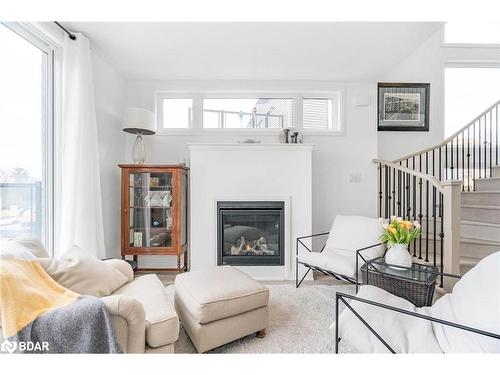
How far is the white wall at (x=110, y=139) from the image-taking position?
277cm

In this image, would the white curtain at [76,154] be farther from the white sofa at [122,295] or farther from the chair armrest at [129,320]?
the chair armrest at [129,320]

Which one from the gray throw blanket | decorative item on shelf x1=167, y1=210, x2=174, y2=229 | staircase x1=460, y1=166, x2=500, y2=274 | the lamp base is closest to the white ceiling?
the lamp base

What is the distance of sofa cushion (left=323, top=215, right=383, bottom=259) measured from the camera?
2533 millimetres

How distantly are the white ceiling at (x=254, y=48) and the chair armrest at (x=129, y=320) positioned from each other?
2.22 m

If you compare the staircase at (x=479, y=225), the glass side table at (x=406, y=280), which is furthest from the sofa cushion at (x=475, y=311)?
the staircase at (x=479, y=225)

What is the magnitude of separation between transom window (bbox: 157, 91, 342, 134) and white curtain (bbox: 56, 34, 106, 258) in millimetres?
1170

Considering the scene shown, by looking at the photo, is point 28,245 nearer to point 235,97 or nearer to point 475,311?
point 475,311

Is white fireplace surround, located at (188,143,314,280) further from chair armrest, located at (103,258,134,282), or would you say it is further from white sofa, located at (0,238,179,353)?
white sofa, located at (0,238,179,353)

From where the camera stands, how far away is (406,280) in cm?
177

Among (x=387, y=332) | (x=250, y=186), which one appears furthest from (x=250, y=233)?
Answer: (x=387, y=332)

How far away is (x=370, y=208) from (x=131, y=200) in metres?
3.17

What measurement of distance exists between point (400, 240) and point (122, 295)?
204 cm

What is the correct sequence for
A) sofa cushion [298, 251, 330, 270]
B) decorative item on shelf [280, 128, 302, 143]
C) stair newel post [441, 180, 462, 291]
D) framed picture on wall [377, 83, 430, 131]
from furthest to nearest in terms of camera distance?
framed picture on wall [377, 83, 430, 131], decorative item on shelf [280, 128, 302, 143], sofa cushion [298, 251, 330, 270], stair newel post [441, 180, 462, 291]
